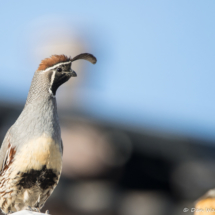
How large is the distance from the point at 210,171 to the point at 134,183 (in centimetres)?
115

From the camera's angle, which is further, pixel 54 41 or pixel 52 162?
pixel 54 41

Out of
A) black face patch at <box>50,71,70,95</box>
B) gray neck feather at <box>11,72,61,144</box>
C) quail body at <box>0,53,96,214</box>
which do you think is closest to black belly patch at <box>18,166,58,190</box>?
quail body at <box>0,53,96,214</box>

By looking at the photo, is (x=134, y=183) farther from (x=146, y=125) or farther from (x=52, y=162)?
(x=52, y=162)

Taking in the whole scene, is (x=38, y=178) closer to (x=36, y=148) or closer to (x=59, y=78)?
(x=36, y=148)

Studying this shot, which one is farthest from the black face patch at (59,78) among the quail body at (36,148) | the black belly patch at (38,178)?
the black belly patch at (38,178)

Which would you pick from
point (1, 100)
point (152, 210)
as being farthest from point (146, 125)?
point (1, 100)

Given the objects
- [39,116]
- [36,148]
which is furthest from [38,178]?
[39,116]

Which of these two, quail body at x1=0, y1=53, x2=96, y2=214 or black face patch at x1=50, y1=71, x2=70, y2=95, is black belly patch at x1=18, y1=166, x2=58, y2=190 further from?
black face patch at x1=50, y1=71, x2=70, y2=95

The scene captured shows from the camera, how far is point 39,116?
2.87m

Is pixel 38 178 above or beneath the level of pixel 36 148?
beneath

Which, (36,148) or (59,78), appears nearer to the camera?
(36,148)

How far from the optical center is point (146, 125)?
607cm

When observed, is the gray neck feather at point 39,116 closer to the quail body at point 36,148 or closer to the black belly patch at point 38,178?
the quail body at point 36,148

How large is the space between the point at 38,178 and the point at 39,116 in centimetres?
42
